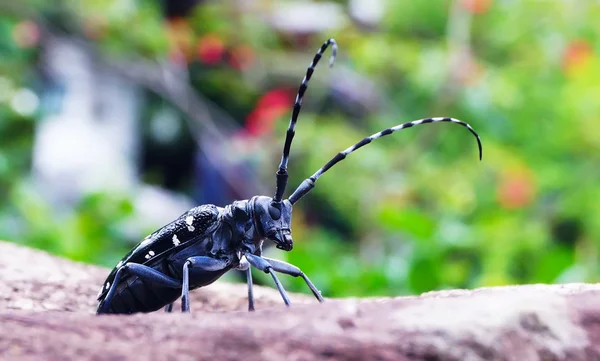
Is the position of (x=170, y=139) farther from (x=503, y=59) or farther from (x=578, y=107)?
(x=578, y=107)

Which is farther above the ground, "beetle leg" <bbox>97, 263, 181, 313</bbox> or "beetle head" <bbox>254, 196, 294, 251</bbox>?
"beetle head" <bbox>254, 196, 294, 251</bbox>

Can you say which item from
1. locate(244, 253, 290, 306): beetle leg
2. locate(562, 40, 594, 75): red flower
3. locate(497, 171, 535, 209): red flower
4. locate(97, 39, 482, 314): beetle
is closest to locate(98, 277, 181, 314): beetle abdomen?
locate(97, 39, 482, 314): beetle

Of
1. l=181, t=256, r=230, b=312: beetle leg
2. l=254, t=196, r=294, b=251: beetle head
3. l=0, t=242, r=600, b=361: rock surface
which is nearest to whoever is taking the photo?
l=0, t=242, r=600, b=361: rock surface

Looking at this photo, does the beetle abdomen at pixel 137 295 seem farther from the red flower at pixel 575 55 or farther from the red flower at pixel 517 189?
the red flower at pixel 575 55

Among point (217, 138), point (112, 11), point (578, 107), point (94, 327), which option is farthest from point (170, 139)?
point (94, 327)

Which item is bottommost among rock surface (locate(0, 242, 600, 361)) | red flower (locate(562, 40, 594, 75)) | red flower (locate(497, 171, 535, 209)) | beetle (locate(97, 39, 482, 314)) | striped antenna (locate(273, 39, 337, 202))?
rock surface (locate(0, 242, 600, 361))

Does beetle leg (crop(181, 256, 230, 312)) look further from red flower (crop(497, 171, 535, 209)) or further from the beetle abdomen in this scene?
red flower (crop(497, 171, 535, 209))
